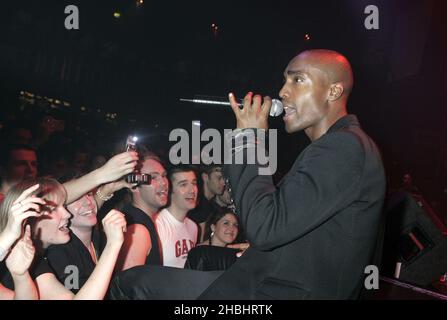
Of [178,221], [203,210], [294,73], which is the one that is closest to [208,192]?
[203,210]

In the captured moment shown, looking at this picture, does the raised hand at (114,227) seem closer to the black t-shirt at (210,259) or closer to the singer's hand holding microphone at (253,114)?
the black t-shirt at (210,259)

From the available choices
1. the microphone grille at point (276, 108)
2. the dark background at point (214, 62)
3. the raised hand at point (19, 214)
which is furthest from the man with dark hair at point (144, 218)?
the dark background at point (214, 62)

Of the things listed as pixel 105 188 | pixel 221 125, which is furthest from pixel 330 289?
pixel 221 125

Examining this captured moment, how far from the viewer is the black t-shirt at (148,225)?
2955 mm

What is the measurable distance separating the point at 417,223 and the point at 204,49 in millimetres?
6996

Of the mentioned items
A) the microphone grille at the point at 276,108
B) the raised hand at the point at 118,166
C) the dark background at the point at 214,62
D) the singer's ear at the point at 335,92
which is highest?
the dark background at the point at 214,62

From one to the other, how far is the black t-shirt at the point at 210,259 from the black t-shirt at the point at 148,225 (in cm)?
81

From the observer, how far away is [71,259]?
239 centimetres

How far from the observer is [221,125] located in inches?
380

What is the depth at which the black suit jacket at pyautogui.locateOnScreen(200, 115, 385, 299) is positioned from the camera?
1.21 m

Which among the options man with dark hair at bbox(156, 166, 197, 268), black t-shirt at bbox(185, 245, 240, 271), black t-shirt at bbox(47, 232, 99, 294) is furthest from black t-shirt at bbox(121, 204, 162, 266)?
black t-shirt at bbox(185, 245, 240, 271)

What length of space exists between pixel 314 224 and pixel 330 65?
628 mm

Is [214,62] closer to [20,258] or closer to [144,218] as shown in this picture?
[144,218]

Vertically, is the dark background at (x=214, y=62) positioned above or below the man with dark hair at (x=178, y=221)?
above
